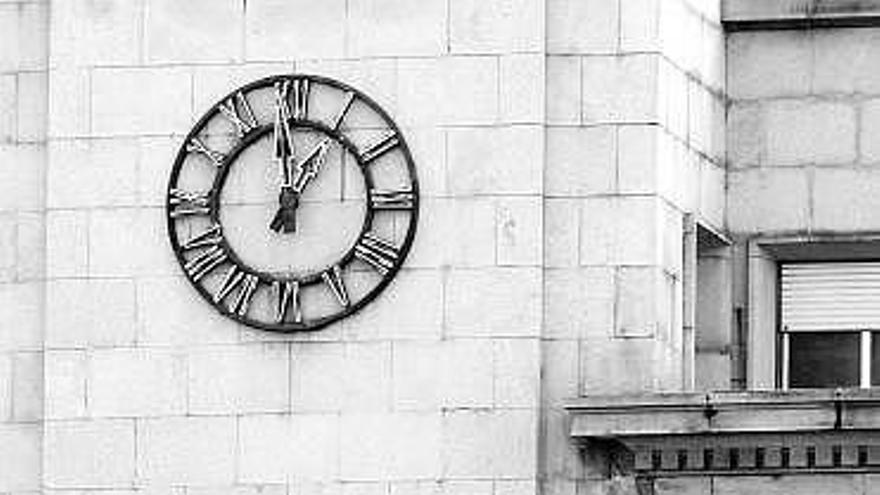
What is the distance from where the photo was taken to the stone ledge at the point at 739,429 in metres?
32.2

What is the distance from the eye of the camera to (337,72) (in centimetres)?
3353

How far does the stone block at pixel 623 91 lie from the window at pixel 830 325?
2196 millimetres

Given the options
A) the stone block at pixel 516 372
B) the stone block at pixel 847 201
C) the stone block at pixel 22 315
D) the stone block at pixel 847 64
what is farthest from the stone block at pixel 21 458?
the stone block at pixel 847 64

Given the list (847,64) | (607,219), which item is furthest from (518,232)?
(847,64)

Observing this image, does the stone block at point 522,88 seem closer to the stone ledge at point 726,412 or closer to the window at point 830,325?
the stone ledge at point 726,412

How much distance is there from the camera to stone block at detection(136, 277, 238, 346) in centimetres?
3356

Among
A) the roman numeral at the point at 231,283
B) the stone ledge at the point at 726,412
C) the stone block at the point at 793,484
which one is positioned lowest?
the stone block at the point at 793,484

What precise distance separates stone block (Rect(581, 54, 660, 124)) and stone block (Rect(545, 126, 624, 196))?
113 millimetres

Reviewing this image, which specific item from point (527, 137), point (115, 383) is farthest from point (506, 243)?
point (115, 383)

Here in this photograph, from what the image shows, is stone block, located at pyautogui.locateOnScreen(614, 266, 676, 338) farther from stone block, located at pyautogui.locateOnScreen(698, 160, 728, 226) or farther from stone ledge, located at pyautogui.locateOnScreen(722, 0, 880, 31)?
stone ledge, located at pyautogui.locateOnScreen(722, 0, 880, 31)

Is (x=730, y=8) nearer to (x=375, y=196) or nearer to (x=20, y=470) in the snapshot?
(x=375, y=196)

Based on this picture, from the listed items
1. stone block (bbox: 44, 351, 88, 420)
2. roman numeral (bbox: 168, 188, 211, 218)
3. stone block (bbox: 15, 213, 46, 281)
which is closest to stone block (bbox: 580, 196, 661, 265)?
roman numeral (bbox: 168, 188, 211, 218)

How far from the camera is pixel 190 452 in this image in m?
33.4

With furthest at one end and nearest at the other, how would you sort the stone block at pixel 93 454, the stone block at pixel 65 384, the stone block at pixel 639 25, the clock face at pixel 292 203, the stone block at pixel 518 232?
the stone block at pixel 65 384, the stone block at pixel 93 454, the clock face at pixel 292 203, the stone block at pixel 639 25, the stone block at pixel 518 232
